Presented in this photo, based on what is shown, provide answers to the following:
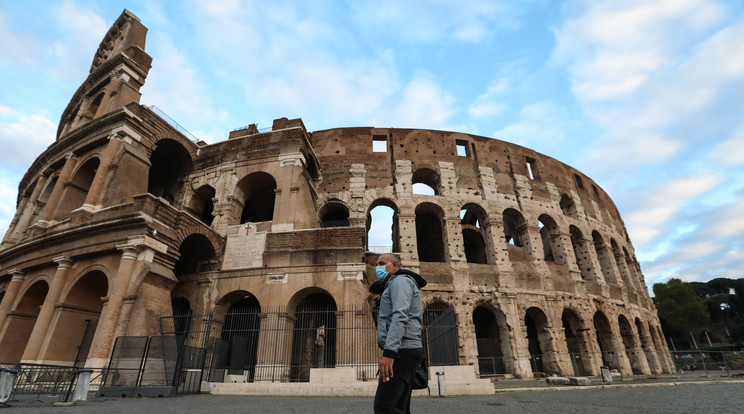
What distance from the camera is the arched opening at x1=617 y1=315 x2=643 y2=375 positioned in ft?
60.2

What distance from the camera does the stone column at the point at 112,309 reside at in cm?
905

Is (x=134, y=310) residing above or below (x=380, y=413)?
above

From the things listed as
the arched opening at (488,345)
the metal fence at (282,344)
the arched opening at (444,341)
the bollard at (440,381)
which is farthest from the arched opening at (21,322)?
the arched opening at (488,345)

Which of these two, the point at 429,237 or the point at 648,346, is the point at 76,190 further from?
the point at 648,346

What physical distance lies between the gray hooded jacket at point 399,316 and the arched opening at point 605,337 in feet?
64.2

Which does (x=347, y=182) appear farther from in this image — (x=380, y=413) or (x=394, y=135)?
(x=380, y=413)

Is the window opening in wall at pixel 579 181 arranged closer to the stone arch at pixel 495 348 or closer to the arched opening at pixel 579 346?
the arched opening at pixel 579 346

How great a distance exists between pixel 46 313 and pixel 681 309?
2268 inches

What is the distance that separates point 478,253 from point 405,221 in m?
6.12

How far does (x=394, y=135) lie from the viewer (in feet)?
61.8

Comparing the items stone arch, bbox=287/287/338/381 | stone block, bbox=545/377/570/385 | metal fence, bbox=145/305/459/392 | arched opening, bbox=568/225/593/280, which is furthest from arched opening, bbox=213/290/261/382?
arched opening, bbox=568/225/593/280

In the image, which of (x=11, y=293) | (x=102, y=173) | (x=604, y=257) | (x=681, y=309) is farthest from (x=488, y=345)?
(x=681, y=309)

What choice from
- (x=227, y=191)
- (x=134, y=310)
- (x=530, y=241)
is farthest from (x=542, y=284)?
(x=134, y=310)

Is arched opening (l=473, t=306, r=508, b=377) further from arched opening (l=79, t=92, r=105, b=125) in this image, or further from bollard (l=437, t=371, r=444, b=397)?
arched opening (l=79, t=92, r=105, b=125)
